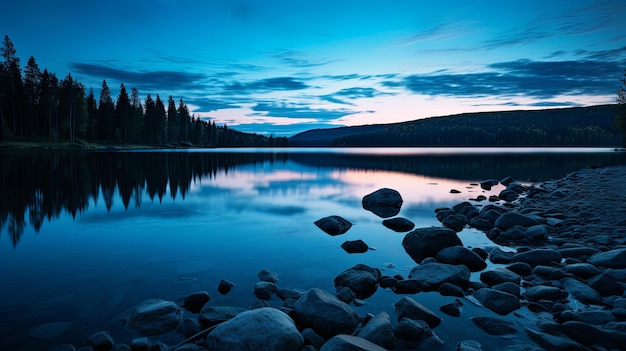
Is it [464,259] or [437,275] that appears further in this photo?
[464,259]

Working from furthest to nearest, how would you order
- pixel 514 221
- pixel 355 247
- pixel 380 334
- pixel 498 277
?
pixel 514 221 < pixel 355 247 < pixel 498 277 < pixel 380 334

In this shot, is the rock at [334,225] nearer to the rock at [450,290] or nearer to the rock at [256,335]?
the rock at [450,290]

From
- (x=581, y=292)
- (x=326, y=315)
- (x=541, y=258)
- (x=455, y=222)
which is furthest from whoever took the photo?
(x=455, y=222)

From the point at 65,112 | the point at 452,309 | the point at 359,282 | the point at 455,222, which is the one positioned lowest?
the point at 452,309

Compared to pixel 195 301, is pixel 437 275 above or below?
above

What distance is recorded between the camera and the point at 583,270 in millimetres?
8078

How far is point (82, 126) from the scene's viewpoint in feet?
302

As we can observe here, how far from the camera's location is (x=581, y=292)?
7.09 m

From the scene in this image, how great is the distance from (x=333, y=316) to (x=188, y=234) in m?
8.67

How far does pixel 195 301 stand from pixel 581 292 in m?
8.10

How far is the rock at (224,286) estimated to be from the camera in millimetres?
7570

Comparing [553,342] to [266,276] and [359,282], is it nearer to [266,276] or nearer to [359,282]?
[359,282]

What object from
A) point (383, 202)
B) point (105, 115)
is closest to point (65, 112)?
point (105, 115)

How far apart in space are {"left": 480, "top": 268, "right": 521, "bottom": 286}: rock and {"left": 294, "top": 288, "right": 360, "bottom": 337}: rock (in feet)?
12.9
